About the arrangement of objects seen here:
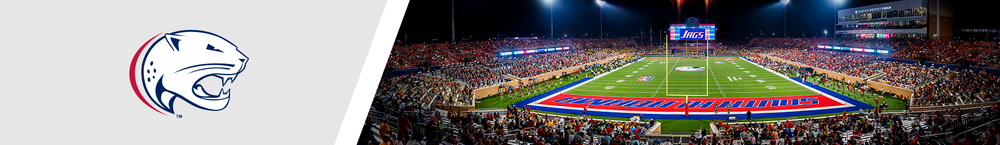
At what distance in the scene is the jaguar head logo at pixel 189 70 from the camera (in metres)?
4.83

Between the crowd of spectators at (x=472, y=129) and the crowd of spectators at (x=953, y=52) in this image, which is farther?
the crowd of spectators at (x=953, y=52)

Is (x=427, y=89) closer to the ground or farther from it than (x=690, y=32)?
closer to the ground

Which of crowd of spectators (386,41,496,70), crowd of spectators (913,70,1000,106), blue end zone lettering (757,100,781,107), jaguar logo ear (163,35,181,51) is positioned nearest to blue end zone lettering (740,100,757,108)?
blue end zone lettering (757,100,781,107)

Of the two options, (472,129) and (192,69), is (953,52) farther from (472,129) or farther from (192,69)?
(192,69)

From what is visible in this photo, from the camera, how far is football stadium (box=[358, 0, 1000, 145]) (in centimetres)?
1088

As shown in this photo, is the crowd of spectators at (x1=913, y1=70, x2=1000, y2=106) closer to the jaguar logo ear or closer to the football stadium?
the football stadium

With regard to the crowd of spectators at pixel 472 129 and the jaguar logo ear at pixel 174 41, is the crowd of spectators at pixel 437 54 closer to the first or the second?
the crowd of spectators at pixel 472 129

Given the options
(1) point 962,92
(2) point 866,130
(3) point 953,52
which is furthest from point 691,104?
(3) point 953,52

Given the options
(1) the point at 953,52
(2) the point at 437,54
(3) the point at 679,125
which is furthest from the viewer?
(2) the point at 437,54

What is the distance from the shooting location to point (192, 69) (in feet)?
16.5

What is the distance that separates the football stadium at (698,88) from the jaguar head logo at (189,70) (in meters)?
2.25

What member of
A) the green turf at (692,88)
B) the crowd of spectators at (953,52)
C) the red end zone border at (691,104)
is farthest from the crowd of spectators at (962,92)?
the crowd of spectators at (953,52)

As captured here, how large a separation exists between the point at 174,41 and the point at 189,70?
1.02 ft

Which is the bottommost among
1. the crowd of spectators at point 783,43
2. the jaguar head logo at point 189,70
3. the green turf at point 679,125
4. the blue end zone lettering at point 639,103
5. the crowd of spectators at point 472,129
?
the green turf at point 679,125
